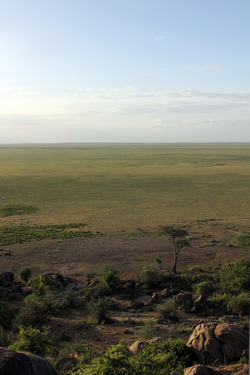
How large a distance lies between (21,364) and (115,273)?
1227 centimetres

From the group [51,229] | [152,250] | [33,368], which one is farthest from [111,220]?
[33,368]

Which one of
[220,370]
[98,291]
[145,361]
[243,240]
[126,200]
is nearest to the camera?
[220,370]

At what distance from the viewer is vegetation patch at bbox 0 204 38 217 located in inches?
1447

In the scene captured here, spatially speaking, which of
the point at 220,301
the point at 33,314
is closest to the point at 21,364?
the point at 33,314

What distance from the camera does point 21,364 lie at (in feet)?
19.5

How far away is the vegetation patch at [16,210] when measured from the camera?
36.8m

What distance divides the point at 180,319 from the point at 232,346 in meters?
4.06

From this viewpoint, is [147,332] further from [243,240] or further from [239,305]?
[243,240]

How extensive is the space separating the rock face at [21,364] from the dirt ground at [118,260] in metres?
4.45

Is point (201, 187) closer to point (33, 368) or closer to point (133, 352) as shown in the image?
point (133, 352)

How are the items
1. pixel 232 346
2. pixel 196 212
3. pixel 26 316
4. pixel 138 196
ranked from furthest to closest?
pixel 138 196 → pixel 196 212 → pixel 26 316 → pixel 232 346

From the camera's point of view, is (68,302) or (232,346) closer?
(232,346)

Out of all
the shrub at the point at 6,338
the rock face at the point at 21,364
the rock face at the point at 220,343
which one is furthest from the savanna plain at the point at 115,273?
the rock face at the point at 21,364

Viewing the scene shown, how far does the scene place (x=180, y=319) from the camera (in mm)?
12469
